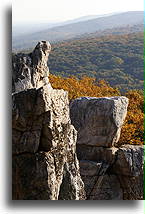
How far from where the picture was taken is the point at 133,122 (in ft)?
25.4

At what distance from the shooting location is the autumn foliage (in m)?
7.18

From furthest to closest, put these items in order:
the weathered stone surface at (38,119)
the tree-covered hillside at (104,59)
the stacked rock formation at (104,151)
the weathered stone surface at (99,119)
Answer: the weathered stone surface at (99,119)
the stacked rock formation at (104,151)
the tree-covered hillside at (104,59)
the weathered stone surface at (38,119)

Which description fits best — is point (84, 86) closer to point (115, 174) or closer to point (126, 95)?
point (126, 95)

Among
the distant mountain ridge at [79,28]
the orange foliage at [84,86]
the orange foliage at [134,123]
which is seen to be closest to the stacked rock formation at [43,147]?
the distant mountain ridge at [79,28]

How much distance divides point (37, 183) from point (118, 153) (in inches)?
79.1

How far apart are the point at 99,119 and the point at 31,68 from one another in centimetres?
145

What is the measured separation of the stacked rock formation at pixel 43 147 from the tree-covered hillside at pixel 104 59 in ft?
4.60

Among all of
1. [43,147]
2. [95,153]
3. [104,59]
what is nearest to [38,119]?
[43,147]

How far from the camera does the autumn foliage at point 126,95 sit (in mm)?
7176

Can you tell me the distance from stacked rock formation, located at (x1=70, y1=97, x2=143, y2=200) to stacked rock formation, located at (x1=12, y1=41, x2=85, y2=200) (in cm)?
129

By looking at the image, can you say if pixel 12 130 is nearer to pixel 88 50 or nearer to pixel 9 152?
pixel 9 152

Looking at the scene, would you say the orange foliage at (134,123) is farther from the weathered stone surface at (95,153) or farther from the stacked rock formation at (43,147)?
the stacked rock formation at (43,147)

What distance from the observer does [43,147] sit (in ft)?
17.1

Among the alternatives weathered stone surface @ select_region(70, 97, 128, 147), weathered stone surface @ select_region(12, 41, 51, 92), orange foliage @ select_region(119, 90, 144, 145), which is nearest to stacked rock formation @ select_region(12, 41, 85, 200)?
weathered stone surface @ select_region(12, 41, 51, 92)
